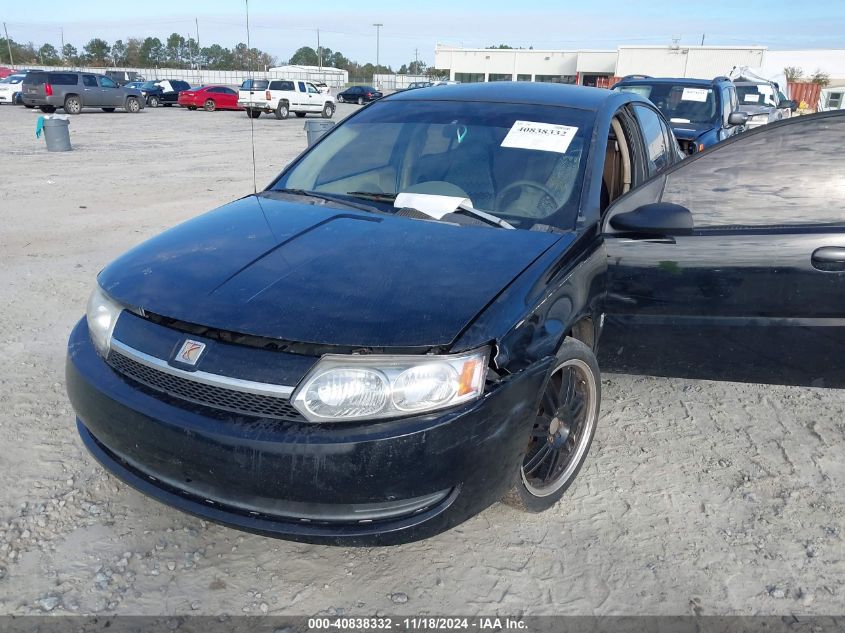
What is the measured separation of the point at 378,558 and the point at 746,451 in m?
1.90

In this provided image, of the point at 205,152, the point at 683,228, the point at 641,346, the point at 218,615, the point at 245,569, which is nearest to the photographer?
the point at 218,615

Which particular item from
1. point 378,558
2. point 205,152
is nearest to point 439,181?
point 378,558

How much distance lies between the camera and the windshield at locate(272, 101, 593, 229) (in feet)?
10.1

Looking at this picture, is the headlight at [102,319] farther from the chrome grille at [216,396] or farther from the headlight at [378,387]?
the headlight at [378,387]

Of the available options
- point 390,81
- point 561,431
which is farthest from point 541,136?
point 390,81

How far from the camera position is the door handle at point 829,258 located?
2.83 meters

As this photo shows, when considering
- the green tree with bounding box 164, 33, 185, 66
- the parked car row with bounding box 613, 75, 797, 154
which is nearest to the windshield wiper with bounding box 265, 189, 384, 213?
the parked car row with bounding box 613, 75, 797, 154

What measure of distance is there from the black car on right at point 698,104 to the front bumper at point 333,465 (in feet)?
27.7

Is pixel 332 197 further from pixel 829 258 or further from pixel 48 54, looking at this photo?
pixel 48 54

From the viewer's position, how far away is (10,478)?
2.88 meters

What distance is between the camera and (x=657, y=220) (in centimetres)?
283

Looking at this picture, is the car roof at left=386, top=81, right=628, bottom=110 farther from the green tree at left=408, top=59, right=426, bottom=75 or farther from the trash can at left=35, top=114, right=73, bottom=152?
the green tree at left=408, top=59, right=426, bottom=75

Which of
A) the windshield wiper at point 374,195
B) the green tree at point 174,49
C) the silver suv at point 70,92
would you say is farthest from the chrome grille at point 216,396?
the green tree at point 174,49

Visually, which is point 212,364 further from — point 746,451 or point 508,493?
point 746,451
